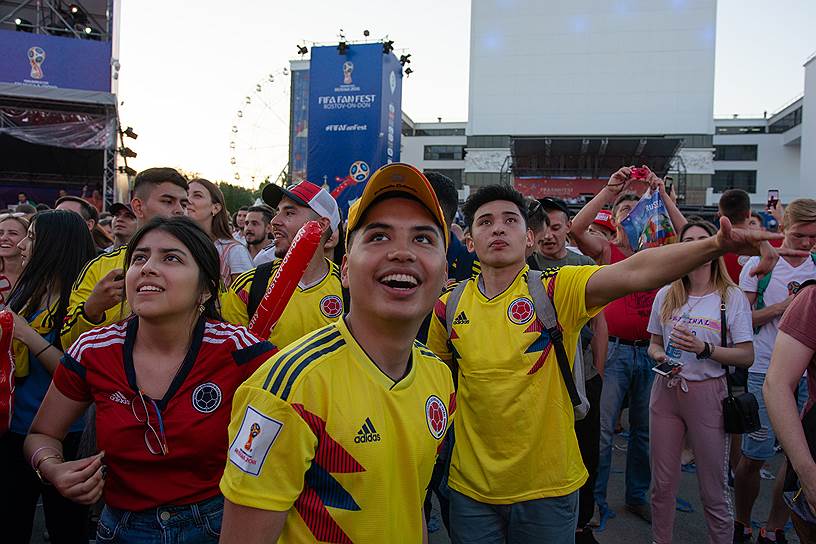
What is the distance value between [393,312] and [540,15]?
53250mm

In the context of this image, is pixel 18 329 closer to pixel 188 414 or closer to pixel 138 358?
pixel 138 358

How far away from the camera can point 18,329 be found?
280 centimetres

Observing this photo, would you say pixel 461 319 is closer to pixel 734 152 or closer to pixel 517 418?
pixel 517 418

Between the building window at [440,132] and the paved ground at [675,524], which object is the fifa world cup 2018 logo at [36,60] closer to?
the paved ground at [675,524]

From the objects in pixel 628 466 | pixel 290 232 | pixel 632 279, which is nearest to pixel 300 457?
pixel 632 279

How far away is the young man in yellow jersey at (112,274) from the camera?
2867 mm

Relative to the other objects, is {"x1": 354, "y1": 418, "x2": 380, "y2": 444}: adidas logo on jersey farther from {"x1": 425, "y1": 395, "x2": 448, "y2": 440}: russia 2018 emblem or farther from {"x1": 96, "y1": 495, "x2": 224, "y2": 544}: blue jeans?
{"x1": 96, "y1": 495, "x2": 224, "y2": 544}: blue jeans

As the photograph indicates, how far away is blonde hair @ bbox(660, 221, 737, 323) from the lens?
3.86 meters

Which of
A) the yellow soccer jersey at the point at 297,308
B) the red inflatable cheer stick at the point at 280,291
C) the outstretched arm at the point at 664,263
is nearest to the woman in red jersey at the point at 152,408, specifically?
the red inflatable cheer stick at the point at 280,291

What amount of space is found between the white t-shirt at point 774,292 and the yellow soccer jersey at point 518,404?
3073 millimetres

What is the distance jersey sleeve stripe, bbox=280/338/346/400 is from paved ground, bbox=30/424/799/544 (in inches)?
126

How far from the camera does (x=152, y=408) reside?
6.90ft

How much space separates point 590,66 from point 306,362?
172 feet

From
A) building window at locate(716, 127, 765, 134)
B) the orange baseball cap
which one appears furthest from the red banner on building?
the orange baseball cap
